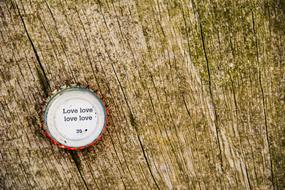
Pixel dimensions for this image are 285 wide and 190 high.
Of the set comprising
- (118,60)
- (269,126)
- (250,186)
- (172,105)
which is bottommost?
(250,186)

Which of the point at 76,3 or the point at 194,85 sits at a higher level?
the point at 76,3

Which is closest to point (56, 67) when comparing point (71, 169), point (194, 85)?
point (71, 169)

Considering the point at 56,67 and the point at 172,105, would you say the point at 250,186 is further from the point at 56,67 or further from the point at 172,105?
the point at 56,67
